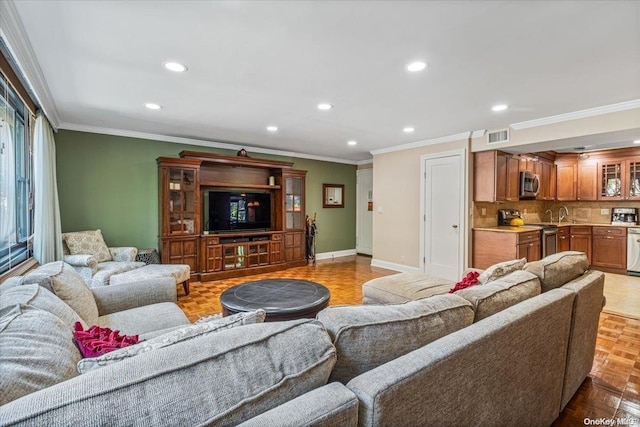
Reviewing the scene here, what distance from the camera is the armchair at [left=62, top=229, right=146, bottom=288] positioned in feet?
11.4

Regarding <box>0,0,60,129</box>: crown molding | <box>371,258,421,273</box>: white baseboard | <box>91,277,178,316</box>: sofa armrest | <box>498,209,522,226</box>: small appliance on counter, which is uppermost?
<box>0,0,60,129</box>: crown molding

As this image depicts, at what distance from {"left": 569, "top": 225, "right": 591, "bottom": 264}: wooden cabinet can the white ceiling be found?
129 inches

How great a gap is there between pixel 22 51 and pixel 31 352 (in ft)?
7.48

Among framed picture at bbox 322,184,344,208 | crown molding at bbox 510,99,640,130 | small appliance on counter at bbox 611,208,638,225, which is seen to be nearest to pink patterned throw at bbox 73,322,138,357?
crown molding at bbox 510,99,640,130

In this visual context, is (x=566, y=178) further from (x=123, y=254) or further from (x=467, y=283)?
(x=123, y=254)

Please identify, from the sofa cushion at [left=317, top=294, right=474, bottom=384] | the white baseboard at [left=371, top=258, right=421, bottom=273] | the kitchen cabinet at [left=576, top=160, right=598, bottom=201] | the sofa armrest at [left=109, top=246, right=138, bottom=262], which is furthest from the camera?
the kitchen cabinet at [left=576, top=160, right=598, bottom=201]

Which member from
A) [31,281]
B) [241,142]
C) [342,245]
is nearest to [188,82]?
[31,281]

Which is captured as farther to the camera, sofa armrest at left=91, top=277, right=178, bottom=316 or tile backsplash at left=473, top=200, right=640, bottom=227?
tile backsplash at left=473, top=200, right=640, bottom=227

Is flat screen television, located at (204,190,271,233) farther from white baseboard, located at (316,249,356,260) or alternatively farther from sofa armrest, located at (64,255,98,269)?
sofa armrest, located at (64,255,98,269)

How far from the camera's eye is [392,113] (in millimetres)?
3678

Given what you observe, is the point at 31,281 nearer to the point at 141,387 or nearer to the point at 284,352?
the point at 141,387

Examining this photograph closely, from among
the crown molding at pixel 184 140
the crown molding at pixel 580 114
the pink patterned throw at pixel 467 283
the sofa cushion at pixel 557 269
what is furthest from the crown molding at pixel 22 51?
the crown molding at pixel 580 114

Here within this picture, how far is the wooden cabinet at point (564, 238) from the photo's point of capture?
18.8ft

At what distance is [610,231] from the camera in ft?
17.9
